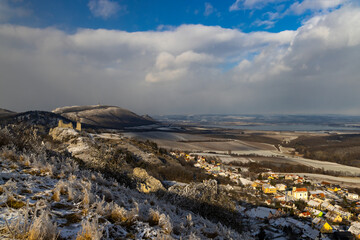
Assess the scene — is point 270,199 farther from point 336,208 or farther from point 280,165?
point 280,165

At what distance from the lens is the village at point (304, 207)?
967 inches

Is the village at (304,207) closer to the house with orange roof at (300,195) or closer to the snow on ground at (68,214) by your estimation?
the house with orange roof at (300,195)

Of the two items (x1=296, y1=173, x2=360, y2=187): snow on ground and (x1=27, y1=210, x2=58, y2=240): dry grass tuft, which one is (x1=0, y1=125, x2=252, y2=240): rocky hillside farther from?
(x1=296, y1=173, x2=360, y2=187): snow on ground

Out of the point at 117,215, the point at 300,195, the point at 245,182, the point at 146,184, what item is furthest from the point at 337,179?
the point at 117,215

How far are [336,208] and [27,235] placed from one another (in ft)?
144

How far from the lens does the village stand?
24.6 metres

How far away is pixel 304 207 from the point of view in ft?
116

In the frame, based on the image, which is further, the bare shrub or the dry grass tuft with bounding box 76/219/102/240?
the bare shrub

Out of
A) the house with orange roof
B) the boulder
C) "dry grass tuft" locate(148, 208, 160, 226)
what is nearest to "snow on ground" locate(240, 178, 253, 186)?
the house with orange roof

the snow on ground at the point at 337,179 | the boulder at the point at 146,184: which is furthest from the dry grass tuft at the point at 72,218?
the snow on ground at the point at 337,179

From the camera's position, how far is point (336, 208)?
3325 centimetres

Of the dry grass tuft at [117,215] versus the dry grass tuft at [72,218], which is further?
the dry grass tuft at [117,215]

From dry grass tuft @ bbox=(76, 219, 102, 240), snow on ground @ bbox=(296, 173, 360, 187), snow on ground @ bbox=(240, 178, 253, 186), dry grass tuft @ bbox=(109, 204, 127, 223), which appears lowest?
snow on ground @ bbox=(296, 173, 360, 187)

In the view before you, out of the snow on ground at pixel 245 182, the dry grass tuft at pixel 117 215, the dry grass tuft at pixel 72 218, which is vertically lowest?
the snow on ground at pixel 245 182
